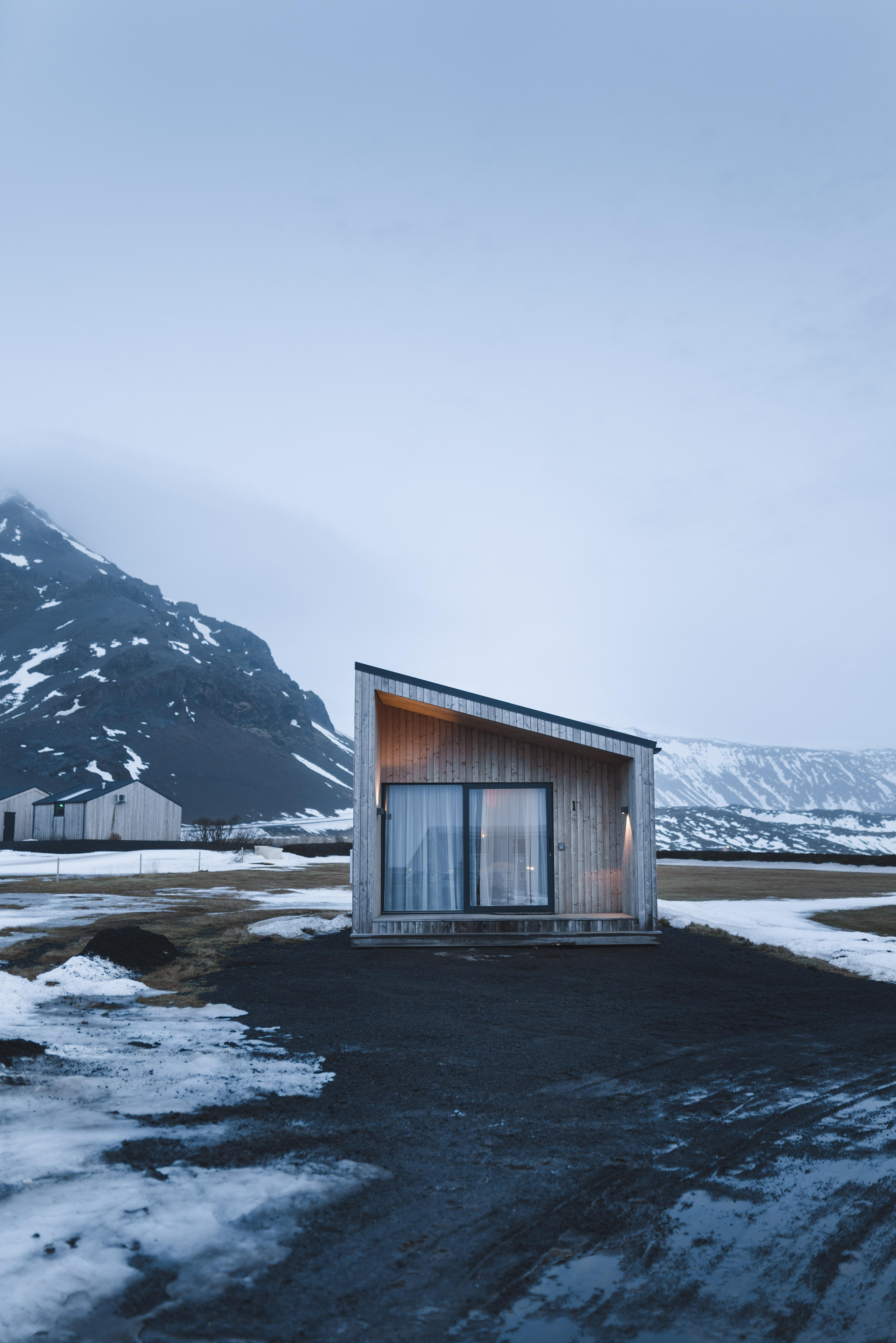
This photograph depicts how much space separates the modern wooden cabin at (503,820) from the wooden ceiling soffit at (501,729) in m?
0.03

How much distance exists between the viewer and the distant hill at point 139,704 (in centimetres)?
Result: 9288

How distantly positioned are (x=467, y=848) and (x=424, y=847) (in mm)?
659

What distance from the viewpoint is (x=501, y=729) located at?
38.7 feet

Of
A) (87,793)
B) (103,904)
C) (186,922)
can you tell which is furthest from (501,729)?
(87,793)

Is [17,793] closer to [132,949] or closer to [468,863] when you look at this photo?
[468,863]

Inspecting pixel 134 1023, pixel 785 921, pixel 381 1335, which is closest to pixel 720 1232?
pixel 381 1335

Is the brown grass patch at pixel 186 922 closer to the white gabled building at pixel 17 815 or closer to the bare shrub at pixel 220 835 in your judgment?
the bare shrub at pixel 220 835

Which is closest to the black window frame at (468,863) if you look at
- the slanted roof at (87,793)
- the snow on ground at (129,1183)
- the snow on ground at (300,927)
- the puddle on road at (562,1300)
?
the snow on ground at (300,927)

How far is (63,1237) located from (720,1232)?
7.73ft

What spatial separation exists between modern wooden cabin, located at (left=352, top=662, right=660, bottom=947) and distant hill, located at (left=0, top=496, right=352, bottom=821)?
47.6 meters

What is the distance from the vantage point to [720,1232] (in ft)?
9.46

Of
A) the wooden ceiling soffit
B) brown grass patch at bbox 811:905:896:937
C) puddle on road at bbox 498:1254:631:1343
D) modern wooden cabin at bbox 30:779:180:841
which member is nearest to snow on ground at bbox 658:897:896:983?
brown grass patch at bbox 811:905:896:937

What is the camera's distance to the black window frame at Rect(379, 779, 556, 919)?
11812 millimetres

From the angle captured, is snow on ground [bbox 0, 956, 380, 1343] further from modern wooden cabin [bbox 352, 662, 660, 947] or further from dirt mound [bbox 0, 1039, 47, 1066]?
modern wooden cabin [bbox 352, 662, 660, 947]
